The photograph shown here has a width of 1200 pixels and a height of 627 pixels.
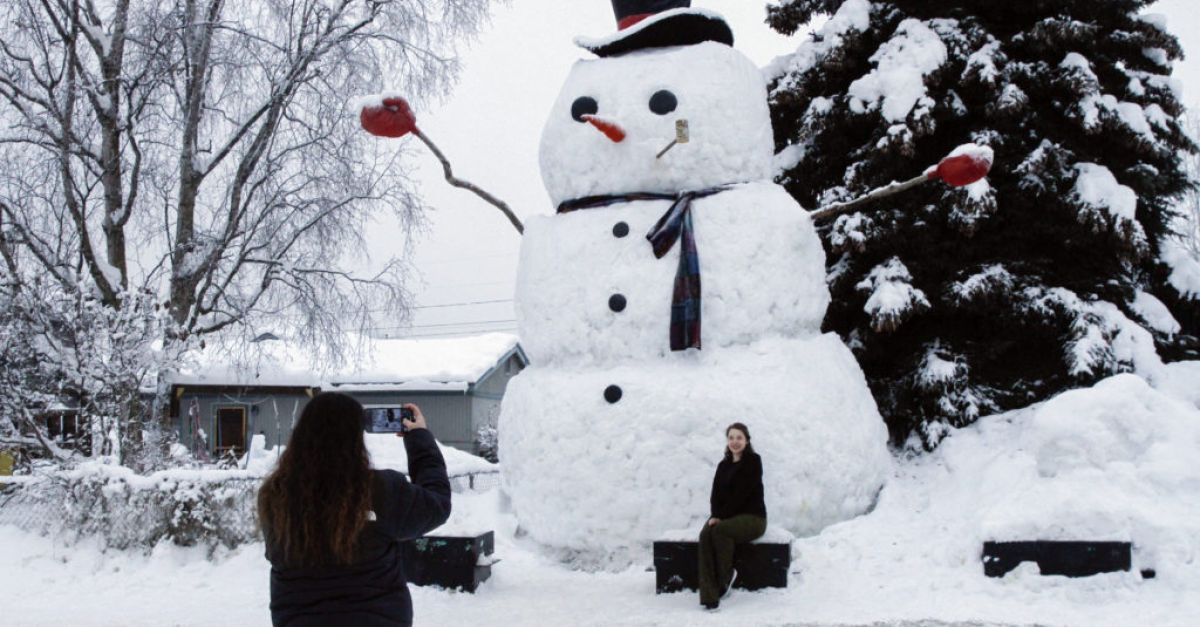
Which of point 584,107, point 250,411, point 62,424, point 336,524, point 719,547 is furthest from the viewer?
point 250,411

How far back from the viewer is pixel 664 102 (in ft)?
25.0

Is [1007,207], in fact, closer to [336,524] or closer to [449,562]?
[449,562]

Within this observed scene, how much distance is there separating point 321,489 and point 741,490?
4.33 meters

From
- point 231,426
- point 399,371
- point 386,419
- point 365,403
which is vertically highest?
point 399,371

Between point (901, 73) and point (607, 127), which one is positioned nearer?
point (607, 127)

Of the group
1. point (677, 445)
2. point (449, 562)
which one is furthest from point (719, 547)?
point (449, 562)

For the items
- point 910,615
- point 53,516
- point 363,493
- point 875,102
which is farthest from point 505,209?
point 363,493

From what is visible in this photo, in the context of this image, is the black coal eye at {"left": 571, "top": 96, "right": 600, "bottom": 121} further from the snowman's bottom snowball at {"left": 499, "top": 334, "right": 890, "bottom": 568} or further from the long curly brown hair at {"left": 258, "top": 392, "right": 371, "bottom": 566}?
the long curly brown hair at {"left": 258, "top": 392, "right": 371, "bottom": 566}

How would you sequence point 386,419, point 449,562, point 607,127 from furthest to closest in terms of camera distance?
point 607,127
point 449,562
point 386,419

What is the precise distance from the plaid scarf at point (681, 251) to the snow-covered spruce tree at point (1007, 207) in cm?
201

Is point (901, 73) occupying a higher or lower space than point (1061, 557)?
higher

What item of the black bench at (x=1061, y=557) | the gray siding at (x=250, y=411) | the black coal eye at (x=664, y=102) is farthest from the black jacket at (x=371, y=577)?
the gray siding at (x=250, y=411)

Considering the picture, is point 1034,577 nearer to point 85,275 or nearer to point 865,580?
point 865,580

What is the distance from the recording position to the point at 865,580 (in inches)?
269
